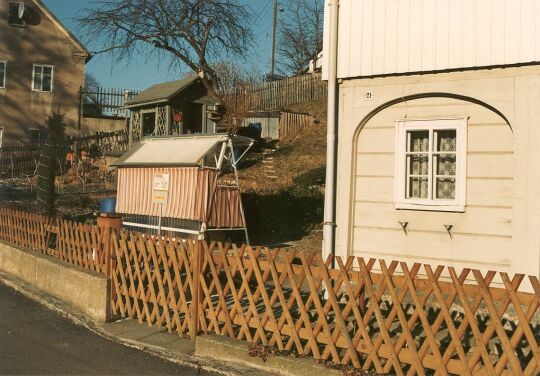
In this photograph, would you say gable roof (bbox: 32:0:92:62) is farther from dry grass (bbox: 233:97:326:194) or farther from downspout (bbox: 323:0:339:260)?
downspout (bbox: 323:0:339:260)

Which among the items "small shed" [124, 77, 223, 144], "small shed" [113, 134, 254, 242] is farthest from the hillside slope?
"small shed" [113, 134, 254, 242]

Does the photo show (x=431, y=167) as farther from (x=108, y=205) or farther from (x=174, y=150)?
(x=108, y=205)

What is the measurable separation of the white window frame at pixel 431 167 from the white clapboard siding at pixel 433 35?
747 mm

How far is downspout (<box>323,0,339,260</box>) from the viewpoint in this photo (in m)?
9.45

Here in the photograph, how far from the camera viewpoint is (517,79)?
8242 mm

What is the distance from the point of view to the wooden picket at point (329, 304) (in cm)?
505

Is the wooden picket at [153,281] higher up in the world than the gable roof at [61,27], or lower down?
lower down

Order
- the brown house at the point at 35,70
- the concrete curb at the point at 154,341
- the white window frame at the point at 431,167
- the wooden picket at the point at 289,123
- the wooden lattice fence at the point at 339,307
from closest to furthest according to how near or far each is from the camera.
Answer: the wooden lattice fence at the point at 339,307 → the concrete curb at the point at 154,341 → the white window frame at the point at 431,167 → the wooden picket at the point at 289,123 → the brown house at the point at 35,70

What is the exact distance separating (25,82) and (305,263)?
32416mm

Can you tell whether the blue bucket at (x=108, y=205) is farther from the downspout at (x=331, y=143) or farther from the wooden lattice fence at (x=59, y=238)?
the downspout at (x=331, y=143)

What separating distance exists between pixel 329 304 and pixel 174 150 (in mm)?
8113

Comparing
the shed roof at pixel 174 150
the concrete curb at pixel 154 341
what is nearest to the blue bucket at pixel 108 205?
the shed roof at pixel 174 150

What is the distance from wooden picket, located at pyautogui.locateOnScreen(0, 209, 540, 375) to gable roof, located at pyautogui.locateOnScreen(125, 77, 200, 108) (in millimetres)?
11055

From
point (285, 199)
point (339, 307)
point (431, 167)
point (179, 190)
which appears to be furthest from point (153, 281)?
point (285, 199)
